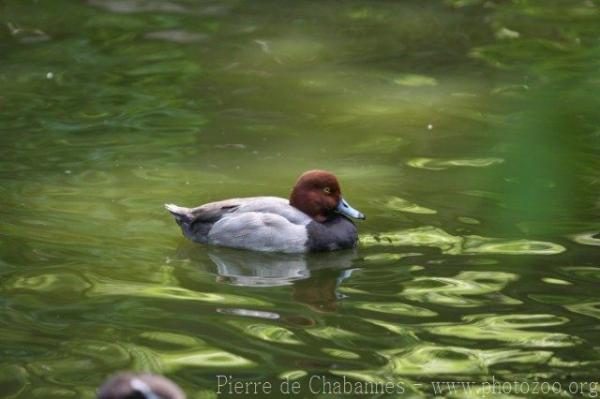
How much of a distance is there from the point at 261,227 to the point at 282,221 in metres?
0.16

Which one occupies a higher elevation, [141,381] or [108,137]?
[141,381]

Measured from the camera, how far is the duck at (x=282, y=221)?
871cm

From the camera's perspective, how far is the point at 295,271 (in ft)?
27.1

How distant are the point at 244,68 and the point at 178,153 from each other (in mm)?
2870

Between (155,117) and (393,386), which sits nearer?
(393,386)

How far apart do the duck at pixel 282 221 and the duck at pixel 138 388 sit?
469 centimetres

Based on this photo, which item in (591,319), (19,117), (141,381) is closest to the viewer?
(141,381)

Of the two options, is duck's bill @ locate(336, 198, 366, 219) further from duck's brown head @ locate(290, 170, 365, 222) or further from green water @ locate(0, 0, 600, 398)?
green water @ locate(0, 0, 600, 398)

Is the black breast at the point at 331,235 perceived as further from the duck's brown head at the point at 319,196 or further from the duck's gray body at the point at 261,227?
the duck's brown head at the point at 319,196

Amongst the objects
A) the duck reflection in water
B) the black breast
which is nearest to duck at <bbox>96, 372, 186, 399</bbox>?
the duck reflection in water

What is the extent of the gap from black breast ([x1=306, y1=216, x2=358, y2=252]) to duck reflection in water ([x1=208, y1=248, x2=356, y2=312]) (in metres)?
0.06

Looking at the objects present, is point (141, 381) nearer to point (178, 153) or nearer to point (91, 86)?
point (178, 153)

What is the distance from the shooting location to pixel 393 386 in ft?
19.6

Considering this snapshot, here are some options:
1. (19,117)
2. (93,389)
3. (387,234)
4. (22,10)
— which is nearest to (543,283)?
(387,234)
